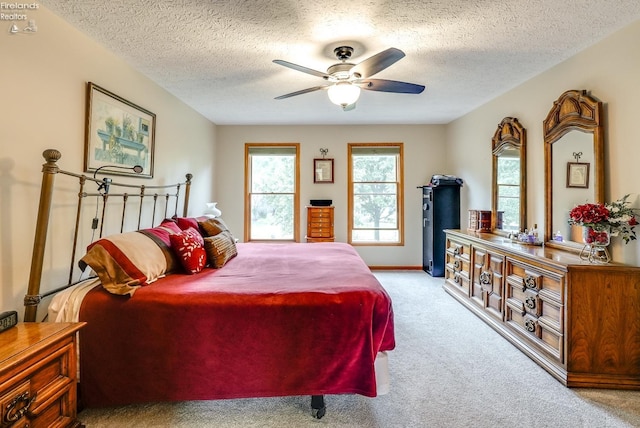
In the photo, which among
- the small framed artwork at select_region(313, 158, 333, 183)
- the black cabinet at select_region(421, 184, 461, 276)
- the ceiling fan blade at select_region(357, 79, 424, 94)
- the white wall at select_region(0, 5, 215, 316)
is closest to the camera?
the white wall at select_region(0, 5, 215, 316)

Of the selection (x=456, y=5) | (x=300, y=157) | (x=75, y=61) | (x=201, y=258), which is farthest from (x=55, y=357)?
(x=300, y=157)

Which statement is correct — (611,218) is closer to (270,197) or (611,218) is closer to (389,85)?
(389,85)

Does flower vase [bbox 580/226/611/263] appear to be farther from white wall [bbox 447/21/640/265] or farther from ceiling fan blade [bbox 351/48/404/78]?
ceiling fan blade [bbox 351/48/404/78]

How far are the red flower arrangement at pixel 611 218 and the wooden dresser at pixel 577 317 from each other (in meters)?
0.25

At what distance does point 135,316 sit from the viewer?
1746 millimetres

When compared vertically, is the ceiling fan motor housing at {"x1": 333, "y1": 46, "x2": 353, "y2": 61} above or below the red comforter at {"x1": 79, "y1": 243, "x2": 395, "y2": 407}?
above

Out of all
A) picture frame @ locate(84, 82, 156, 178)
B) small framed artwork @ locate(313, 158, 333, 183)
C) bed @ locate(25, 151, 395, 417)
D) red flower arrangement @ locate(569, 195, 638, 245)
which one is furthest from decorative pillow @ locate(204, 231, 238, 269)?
small framed artwork @ locate(313, 158, 333, 183)

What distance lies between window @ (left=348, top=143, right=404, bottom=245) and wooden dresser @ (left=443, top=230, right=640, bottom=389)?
2.75 meters

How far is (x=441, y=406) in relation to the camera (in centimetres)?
194

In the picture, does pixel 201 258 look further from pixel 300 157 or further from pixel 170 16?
pixel 300 157

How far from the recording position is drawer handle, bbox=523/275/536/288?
101 inches

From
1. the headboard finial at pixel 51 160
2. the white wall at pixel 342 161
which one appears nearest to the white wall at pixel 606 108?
the white wall at pixel 342 161

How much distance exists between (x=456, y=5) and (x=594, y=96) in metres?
1.48

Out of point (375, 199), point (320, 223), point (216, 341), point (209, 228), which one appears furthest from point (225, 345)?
point (375, 199)
